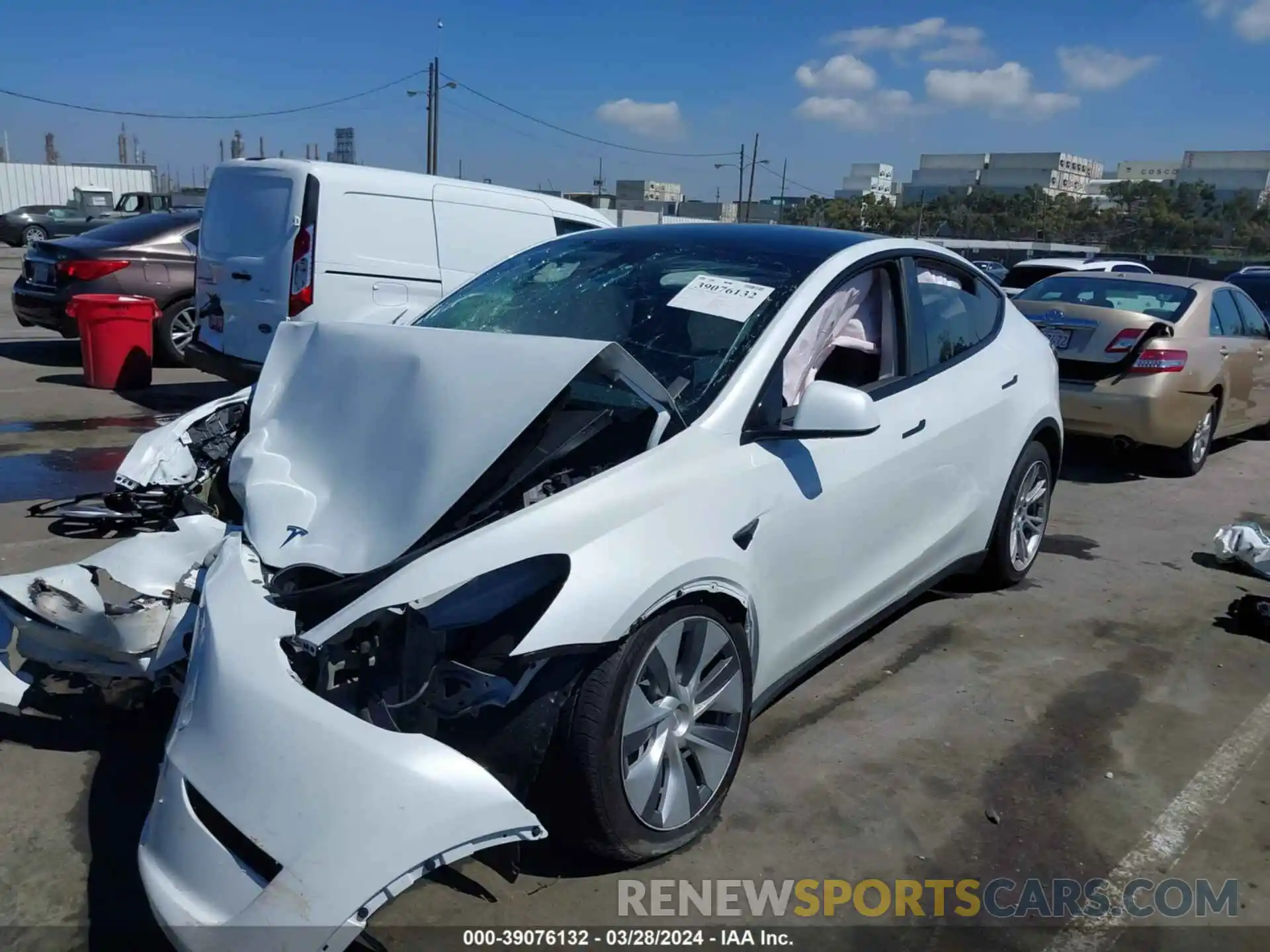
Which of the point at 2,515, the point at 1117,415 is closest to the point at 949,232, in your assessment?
the point at 1117,415

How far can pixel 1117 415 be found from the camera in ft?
23.6

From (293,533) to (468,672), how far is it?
84cm

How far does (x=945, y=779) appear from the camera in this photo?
10.9 feet

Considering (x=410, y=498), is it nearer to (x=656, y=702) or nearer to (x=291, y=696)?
(x=291, y=696)

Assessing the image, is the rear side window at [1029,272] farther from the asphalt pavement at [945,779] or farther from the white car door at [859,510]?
the white car door at [859,510]

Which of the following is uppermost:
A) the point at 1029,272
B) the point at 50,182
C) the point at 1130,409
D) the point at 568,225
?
the point at 50,182

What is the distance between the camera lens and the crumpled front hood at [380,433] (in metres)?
2.74

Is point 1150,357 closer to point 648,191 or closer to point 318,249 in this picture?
point 318,249

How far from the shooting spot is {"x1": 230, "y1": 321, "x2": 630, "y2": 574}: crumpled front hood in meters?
2.74

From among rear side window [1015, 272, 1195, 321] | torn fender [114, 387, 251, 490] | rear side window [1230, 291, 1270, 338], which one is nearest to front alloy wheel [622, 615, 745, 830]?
torn fender [114, 387, 251, 490]

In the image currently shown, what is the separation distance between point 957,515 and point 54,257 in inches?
375

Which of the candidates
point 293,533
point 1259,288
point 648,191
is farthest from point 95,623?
point 648,191

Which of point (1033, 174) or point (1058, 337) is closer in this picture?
point (1058, 337)

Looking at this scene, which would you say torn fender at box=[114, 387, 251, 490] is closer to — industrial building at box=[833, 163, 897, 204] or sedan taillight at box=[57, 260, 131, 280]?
sedan taillight at box=[57, 260, 131, 280]
